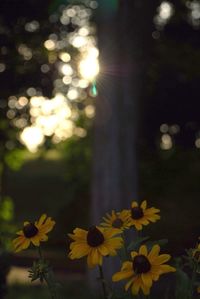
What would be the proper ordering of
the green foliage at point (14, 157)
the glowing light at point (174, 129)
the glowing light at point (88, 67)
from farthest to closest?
the glowing light at point (174, 129) → the green foliage at point (14, 157) → the glowing light at point (88, 67)

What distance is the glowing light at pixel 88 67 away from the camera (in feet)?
33.6

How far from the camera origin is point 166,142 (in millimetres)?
15969

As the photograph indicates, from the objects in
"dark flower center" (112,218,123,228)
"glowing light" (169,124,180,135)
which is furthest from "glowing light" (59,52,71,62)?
"dark flower center" (112,218,123,228)

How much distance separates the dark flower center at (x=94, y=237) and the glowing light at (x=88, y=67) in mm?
7510

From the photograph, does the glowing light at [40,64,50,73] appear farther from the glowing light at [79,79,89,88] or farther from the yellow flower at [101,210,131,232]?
the yellow flower at [101,210,131,232]

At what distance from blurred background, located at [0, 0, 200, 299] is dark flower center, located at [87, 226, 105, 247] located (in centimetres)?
500

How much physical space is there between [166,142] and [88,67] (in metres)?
5.74

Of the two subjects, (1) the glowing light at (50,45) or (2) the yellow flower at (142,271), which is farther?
(1) the glowing light at (50,45)

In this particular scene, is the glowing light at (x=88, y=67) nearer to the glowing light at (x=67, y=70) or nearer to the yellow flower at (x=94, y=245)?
the glowing light at (x=67, y=70)

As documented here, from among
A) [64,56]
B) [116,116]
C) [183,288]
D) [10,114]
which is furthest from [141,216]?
[64,56]

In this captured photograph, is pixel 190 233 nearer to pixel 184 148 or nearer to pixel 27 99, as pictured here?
pixel 184 148

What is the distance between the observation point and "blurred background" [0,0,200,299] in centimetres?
957

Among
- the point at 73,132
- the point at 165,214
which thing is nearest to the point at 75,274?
the point at 165,214

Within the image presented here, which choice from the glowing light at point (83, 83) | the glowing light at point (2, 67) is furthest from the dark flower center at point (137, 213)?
Result: the glowing light at point (83, 83)
